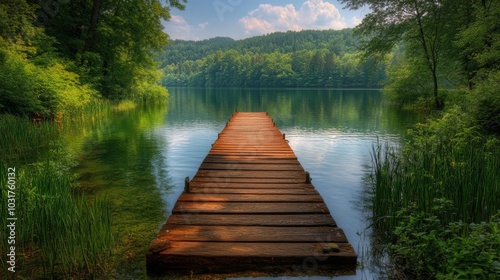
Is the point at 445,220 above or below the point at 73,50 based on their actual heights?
below

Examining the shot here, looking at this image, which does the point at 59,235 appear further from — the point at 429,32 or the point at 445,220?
the point at 429,32

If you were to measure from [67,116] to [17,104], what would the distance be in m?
2.97

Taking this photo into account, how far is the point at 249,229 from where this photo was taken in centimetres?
469

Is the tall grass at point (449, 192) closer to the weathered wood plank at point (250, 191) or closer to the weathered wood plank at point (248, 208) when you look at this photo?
the weathered wood plank at point (248, 208)

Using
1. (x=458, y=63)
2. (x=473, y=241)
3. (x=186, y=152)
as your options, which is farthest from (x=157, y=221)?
(x=458, y=63)

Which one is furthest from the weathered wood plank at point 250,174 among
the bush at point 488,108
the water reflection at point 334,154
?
the bush at point 488,108

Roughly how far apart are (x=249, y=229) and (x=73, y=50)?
26.7 m

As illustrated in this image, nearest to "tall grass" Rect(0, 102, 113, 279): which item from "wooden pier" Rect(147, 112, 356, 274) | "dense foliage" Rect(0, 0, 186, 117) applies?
"wooden pier" Rect(147, 112, 356, 274)

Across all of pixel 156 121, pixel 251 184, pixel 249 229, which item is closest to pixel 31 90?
pixel 156 121

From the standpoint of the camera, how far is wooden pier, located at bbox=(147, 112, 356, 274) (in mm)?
4000

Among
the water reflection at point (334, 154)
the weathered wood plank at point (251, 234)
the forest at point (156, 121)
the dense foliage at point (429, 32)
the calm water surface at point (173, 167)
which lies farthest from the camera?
the dense foliage at point (429, 32)

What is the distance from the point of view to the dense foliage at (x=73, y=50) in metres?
14.3

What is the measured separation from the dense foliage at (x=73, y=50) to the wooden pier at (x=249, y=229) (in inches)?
434

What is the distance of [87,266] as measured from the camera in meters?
3.82
